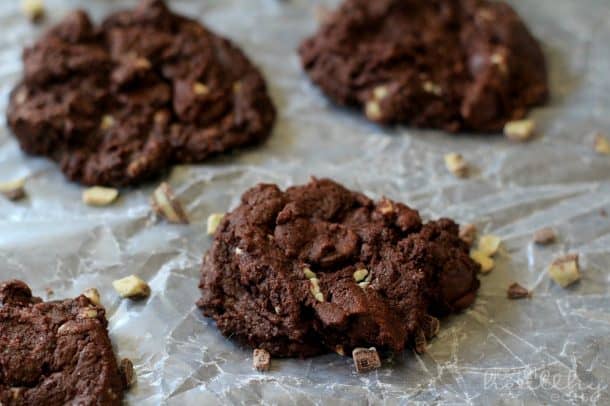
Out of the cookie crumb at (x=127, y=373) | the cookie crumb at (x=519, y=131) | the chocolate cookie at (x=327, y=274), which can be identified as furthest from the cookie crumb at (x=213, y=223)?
the cookie crumb at (x=519, y=131)

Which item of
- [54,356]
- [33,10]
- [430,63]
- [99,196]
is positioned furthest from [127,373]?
[33,10]

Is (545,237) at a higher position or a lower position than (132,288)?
higher

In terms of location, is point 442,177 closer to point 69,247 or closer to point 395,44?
point 395,44

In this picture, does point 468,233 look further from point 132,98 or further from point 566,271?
point 132,98

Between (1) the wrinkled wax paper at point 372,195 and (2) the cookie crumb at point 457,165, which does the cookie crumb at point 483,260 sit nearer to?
(1) the wrinkled wax paper at point 372,195

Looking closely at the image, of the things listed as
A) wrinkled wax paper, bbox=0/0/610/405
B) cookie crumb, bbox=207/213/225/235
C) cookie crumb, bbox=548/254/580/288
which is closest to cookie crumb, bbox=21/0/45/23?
wrinkled wax paper, bbox=0/0/610/405
